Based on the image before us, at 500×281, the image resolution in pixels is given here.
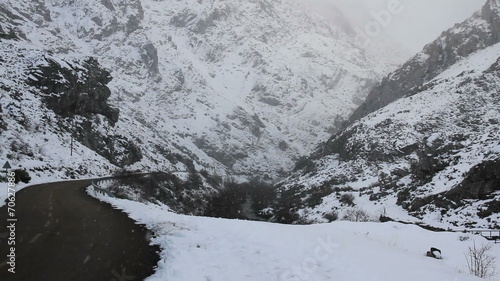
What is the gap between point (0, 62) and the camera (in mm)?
75625

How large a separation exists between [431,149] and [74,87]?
8329cm

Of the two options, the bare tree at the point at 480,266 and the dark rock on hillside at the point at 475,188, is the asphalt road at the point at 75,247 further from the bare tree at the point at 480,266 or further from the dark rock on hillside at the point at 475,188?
the dark rock on hillside at the point at 475,188

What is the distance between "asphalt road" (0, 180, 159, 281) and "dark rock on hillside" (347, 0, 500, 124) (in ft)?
471

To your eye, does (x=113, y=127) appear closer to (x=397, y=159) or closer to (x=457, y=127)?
(x=397, y=159)

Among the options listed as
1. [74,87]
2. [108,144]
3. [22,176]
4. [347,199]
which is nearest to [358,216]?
[347,199]

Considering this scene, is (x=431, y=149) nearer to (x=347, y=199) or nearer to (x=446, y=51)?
(x=347, y=199)

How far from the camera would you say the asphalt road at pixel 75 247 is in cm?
913

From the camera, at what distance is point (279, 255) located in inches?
452

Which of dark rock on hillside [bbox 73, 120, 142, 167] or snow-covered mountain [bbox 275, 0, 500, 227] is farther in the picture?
dark rock on hillside [bbox 73, 120, 142, 167]

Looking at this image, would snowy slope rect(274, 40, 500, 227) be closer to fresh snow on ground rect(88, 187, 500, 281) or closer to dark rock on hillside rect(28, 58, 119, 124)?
fresh snow on ground rect(88, 187, 500, 281)

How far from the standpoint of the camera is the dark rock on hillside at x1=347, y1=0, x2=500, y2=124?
138 m

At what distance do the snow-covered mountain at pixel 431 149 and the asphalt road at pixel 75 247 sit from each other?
35.5m

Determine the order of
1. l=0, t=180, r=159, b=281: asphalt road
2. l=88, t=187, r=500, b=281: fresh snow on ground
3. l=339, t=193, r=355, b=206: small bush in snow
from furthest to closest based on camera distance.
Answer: l=339, t=193, r=355, b=206: small bush in snow < l=88, t=187, r=500, b=281: fresh snow on ground < l=0, t=180, r=159, b=281: asphalt road

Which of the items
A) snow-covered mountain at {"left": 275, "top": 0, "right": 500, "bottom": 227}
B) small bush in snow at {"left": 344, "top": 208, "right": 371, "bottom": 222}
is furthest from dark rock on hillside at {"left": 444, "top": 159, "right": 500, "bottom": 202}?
small bush in snow at {"left": 344, "top": 208, "right": 371, "bottom": 222}
